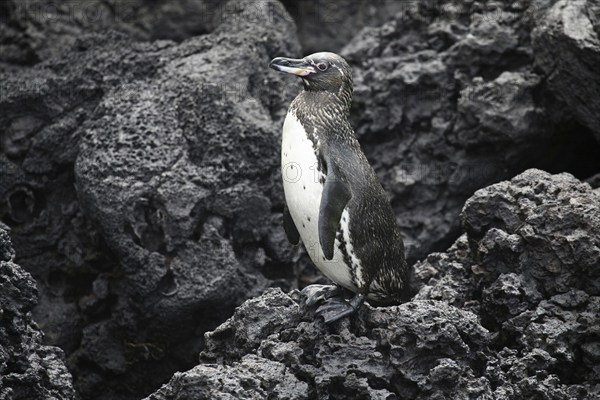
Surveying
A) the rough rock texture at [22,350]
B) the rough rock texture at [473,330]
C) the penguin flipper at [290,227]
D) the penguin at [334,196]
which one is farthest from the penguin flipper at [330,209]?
the rough rock texture at [22,350]

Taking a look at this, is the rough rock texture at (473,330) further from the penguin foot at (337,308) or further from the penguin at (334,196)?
the penguin at (334,196)

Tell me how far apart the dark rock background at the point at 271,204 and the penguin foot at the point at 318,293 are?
10 cm

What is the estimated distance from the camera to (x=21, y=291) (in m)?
6.16

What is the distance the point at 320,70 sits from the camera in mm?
6652

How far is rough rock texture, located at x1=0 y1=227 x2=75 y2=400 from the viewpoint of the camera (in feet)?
19.6

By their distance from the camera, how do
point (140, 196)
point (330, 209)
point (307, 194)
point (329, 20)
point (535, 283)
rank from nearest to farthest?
1. point (330, 209)
2. point (307, 194)
3. point (535, 283)
4. point (140, 196)
5. point (329, 20)

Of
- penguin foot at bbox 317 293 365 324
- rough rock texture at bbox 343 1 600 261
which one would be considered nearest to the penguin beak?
penguin foot at bbox 317 293 365 324

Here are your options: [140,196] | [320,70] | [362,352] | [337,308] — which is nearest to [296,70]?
[320,70]

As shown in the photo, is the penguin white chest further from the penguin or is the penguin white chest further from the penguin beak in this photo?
the penguin beak

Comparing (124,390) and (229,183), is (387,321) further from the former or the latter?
(124,390)

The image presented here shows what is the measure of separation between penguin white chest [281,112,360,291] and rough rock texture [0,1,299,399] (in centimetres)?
132

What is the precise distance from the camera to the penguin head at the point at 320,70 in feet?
21.7

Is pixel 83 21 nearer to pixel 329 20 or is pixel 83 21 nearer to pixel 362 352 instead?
pixel 329 20

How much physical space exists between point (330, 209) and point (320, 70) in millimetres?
1030
